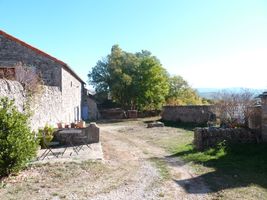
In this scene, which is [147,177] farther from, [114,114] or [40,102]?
[114,114]

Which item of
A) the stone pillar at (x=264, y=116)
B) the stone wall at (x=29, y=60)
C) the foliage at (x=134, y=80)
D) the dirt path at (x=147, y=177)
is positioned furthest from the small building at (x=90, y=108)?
the stone pillar at (x=264, y=116)

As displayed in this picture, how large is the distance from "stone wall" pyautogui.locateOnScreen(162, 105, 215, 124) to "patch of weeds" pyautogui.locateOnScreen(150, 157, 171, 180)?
13469 millimetres

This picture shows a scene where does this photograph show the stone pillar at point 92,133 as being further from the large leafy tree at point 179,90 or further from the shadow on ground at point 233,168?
the large leafy tree at point 179,90

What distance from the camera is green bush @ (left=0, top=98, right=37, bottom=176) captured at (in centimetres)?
855

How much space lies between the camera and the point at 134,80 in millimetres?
39562

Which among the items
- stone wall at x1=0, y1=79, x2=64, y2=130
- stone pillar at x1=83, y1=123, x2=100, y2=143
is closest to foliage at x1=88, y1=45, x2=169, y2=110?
stone wall at x1=0, y1=79, x2=64, y2=130

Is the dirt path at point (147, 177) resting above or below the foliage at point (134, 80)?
below

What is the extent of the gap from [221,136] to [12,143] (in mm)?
9035

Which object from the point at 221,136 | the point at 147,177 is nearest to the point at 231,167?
the point at 147,177

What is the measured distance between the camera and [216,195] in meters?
7.73

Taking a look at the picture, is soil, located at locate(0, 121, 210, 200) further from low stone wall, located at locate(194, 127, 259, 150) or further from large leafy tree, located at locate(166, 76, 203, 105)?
large leafy tree, located at locate(166, 76, 203, 105)

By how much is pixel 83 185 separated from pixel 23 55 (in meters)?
13.3

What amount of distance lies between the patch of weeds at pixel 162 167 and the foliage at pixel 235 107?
5270 millimetres

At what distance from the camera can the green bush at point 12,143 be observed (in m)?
8.55
